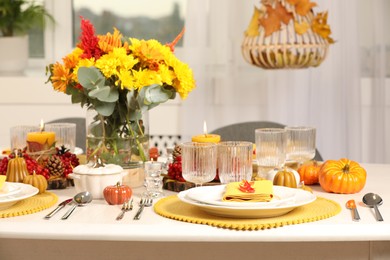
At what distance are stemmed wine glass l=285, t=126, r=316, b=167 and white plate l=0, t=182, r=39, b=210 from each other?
74 centimetres

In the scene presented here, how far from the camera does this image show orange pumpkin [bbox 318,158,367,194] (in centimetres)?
204

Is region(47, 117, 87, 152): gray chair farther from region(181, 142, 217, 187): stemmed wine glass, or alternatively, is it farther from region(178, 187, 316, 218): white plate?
region(178, 187, 316, 218): white plate

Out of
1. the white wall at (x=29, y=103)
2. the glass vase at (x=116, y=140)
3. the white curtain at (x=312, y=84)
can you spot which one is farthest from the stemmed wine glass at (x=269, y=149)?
the white wall at (x=29, y=103)

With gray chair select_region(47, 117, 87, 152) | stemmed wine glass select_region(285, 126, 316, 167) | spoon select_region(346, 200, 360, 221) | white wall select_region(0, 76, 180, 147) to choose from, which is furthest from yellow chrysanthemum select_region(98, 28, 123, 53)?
white wall select_region(0, 76, 180, 147)

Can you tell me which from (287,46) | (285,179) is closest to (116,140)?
(285,179)

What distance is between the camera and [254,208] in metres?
1.70

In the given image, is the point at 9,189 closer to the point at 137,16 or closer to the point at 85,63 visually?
the point at 85,63

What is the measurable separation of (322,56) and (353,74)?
0.39 m

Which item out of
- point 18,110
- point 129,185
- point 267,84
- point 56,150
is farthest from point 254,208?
point 18,110

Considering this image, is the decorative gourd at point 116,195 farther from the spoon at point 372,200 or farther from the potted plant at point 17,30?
the potted plant at point 17,30

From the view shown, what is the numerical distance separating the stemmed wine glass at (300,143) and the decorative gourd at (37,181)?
691 mm

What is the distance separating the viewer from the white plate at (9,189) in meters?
1.86

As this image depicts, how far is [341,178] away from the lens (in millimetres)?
2049

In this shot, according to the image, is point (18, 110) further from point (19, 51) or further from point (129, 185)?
point (129, 185)
